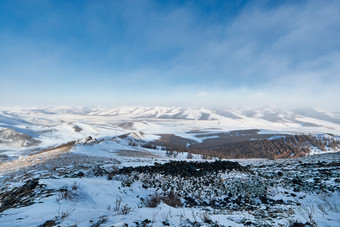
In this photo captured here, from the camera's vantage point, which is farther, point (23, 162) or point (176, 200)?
point (23, 162)

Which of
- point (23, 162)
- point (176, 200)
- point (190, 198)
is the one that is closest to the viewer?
point (176, 200)

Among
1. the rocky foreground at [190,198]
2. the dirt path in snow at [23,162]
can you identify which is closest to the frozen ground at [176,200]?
the rocky foreground at [190,198]

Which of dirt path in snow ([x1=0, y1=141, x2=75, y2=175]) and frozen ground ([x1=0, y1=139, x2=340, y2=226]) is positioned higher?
frozen ground ([x1=0, y1=139, x2=340, y2=226])

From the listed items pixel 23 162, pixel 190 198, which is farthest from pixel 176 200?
pixel 23 162

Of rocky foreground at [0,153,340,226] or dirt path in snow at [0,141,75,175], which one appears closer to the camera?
rocky foreground at [0,153,340,226]

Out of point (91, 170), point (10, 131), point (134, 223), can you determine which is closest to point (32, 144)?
point (10, 131)

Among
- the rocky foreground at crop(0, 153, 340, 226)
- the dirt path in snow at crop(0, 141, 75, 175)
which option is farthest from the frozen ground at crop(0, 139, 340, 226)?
the dirt path in snow at crop(0, 141, 75, 175)

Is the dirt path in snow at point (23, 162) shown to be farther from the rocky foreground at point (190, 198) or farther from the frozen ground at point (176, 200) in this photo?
the rocky foreground at point (190, 198)

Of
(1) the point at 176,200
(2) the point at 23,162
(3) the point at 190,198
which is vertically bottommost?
(2) the point at 23,162

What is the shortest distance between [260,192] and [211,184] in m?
2.79

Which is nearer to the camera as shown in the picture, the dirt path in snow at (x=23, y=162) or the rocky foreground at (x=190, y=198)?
the rocky foreground at (x=190, y=198)

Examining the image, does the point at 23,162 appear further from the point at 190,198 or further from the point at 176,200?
the point at 190,198

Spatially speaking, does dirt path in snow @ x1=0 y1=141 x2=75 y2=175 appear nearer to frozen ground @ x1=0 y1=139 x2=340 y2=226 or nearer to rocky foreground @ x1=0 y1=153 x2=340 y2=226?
frozen ground @ x1=0 y1=139 x2=340 y2=226

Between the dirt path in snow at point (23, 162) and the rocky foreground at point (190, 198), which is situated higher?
the rocky foreground at point (190, 198)
